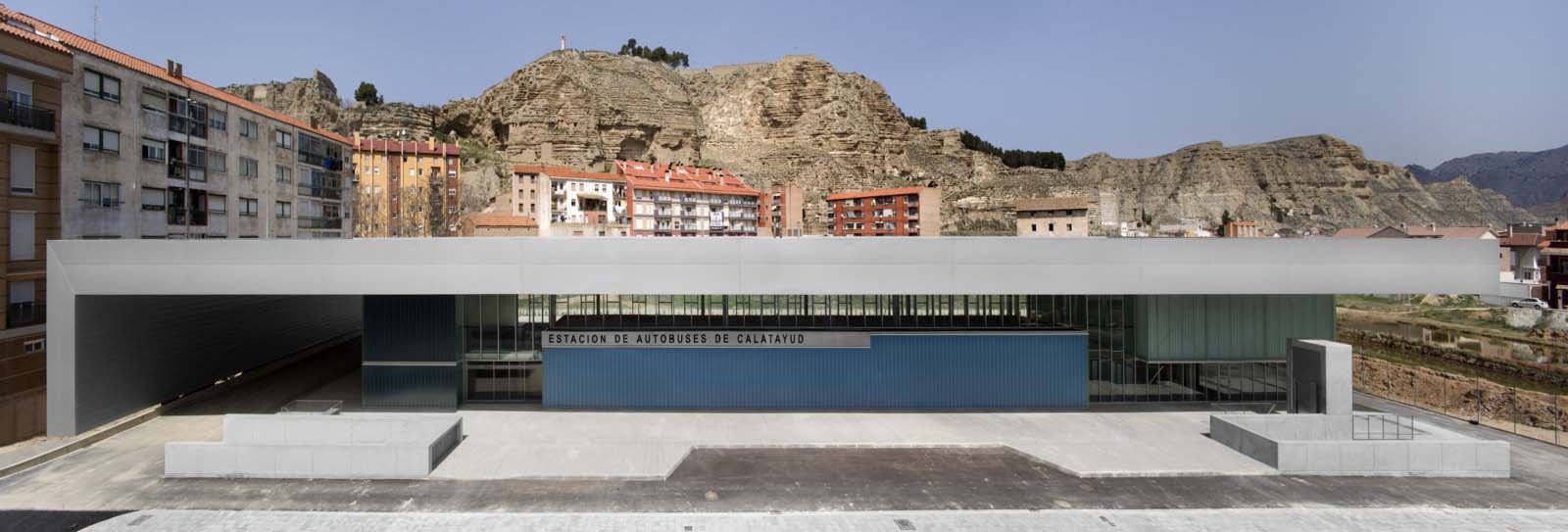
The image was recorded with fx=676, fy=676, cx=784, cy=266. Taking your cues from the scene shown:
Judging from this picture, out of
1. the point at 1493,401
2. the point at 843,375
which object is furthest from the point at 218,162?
the point at 1493,401

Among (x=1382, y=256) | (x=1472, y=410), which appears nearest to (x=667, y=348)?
(x=1382, y=256)

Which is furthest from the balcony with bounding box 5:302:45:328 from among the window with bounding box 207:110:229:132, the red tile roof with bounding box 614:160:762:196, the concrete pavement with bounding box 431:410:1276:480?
the red tile roof with bounding box 614:160:762:196

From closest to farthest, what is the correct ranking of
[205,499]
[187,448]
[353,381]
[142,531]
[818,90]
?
[142,531] → [205,499] → [187,448] → [353,381] → [818,90]

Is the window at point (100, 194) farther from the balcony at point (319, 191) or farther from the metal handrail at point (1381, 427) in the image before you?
the metal handrail at point (1381, 427)

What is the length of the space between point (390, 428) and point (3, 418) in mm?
10137

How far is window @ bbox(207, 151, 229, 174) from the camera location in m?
30.3

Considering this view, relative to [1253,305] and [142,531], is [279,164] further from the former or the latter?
[1253,305]

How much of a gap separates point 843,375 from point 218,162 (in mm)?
30450

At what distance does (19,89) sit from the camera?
18891 millimetres

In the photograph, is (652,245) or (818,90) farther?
(818,90)

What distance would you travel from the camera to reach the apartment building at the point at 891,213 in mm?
89938

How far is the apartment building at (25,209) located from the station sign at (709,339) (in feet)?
43.3

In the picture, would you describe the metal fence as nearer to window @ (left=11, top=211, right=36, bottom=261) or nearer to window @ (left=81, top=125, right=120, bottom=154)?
window @ (left=11, top=211, right=36, bottom=261)

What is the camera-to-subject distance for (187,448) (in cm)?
1554
